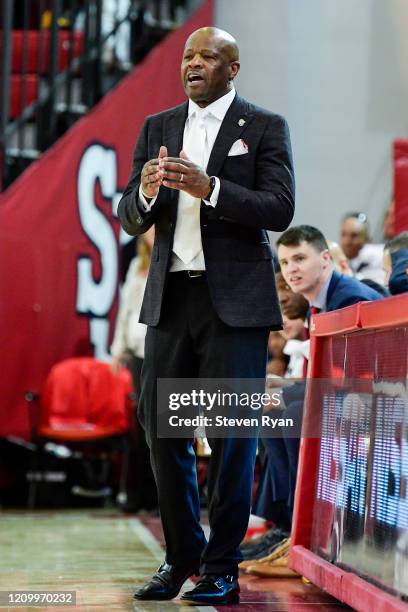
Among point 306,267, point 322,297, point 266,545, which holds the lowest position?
point 266,545

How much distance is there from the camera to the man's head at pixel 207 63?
308 cm

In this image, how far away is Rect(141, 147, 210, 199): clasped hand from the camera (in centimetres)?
289

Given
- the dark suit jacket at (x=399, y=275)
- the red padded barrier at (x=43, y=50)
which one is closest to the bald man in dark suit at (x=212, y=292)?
the dark suit jacket at (x=399, y=275)

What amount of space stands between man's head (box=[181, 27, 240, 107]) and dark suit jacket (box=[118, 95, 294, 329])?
0.09 m

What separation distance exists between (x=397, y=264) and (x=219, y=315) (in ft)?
4.26

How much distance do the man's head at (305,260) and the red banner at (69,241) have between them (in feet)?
10.5

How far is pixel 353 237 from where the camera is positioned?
6.39 m

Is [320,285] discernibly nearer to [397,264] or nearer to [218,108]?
[397,264]

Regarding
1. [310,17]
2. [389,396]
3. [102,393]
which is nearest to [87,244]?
[102,393]

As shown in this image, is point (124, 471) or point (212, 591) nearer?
point (212, 591)

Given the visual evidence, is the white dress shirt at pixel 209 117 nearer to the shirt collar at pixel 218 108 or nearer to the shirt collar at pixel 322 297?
the shirt collar at pixel 218 108

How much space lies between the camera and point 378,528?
277 cm

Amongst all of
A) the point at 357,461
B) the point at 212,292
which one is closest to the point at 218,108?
the point at 212,292

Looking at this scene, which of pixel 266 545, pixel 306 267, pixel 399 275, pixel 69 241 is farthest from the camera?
pixel 69 241
